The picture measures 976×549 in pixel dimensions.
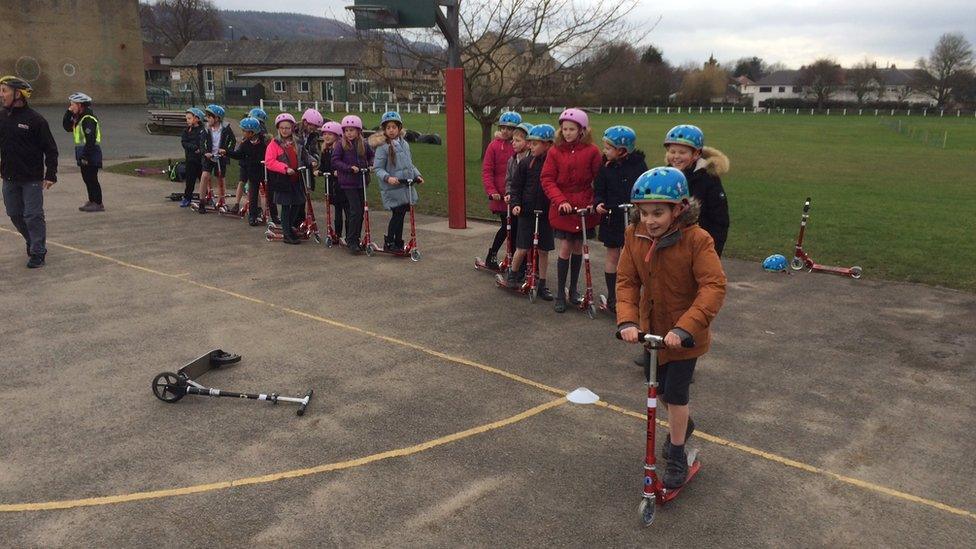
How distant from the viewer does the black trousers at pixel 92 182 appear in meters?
13.5

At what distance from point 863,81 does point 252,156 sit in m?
113

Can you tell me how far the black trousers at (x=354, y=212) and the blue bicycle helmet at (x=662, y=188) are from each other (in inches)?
275

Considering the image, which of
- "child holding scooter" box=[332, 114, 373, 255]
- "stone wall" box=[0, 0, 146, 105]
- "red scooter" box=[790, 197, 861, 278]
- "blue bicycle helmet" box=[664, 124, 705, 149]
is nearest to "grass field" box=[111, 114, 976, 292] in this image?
"red scooter" box=[790, 197, 861, 278]

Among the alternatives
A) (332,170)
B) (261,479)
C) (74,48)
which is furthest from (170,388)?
(74,48)

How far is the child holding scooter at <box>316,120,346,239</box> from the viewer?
1048 cm

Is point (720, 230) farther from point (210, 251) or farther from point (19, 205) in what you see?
point (19, 205)

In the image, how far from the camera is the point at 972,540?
3844 millimetres

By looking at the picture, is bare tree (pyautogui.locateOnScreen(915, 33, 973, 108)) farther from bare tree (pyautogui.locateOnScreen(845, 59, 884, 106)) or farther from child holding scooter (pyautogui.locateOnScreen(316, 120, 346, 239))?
child holding scooter (pyautogui.locateOnScreen(316, 120, 346, 239))

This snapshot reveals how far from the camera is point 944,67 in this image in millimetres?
101188

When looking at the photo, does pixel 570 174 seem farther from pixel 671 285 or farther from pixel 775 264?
pixel 775 264

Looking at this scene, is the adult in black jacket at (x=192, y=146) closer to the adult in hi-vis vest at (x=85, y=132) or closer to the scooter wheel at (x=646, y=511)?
the adult in hi-vis vest at (x=85, y=132)

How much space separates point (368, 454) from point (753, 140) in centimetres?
4202

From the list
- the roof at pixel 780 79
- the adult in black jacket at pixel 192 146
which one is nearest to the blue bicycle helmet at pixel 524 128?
the adult in black jacket at pixel 192 146

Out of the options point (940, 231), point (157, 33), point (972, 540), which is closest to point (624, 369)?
point (972, 540)
